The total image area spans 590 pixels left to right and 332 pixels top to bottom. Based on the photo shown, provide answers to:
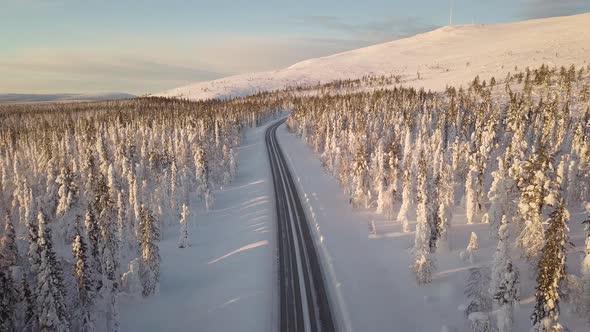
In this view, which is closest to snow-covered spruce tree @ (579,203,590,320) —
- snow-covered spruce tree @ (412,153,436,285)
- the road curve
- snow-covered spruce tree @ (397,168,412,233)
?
snow-covered spruce tree @ (412,153,436,285)

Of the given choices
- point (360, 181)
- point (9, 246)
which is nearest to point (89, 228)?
point (9, 246)

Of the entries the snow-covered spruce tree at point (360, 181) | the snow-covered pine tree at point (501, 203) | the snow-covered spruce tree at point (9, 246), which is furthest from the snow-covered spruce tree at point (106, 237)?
the snow-covered pine tree at point (501, 203)

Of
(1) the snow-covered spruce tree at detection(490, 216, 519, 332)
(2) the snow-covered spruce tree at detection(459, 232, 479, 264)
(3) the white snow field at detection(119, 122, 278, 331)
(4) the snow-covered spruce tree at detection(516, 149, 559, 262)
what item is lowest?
(3) the white snow field at detection(119, 122, 278, 331)

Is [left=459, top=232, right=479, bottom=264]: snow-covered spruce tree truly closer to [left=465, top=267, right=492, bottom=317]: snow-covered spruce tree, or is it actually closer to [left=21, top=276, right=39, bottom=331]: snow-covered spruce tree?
[left=465, top=267, right=492, bottom=317]: snow-covered spruce tree

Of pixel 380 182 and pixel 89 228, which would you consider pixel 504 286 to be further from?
pixel 89 228

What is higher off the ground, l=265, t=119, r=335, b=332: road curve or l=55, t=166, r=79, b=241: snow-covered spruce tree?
l=55, t=166, r=79, b=241: snow-covered spruce tree

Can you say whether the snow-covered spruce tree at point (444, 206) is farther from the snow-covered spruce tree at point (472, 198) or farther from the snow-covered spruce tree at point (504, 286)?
the snow-covered spruce tree at point (504, 286)
